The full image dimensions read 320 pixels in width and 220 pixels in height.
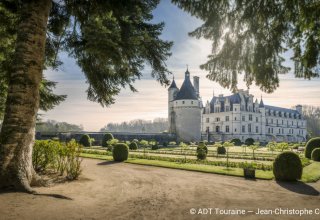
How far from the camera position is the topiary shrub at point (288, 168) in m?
10.9

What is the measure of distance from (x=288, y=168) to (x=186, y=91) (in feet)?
131

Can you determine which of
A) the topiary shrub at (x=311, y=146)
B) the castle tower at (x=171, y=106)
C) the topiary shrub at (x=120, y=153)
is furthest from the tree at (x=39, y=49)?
the castle tower at (x=171, y=106)

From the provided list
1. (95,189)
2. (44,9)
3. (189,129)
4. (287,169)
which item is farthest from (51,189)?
(189,129)

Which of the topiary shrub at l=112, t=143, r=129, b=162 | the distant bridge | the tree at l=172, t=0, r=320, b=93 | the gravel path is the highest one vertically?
the tree at l=172, t=0, r=320, b=93

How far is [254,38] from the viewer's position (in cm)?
580

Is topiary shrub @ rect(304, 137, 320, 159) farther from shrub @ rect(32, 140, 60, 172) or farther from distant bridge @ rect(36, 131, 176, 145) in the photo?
distant bridge @ rect(36, 131, 176, 145)

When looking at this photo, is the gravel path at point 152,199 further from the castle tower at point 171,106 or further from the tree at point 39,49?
the castle tower at point 171,106

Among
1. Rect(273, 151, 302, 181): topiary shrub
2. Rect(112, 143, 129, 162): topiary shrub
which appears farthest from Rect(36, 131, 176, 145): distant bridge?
Rect(273, 151, 302, 181): topiary shrub

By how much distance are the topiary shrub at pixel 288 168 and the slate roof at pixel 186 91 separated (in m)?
39.0

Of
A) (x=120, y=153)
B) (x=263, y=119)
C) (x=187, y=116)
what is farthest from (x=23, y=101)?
(x=263, y=119)

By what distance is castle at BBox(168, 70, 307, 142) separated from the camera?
164 ft

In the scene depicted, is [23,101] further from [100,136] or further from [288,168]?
[100,136]

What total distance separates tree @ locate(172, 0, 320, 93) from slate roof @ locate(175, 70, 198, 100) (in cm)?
4401

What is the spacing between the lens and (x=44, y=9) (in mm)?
7805
